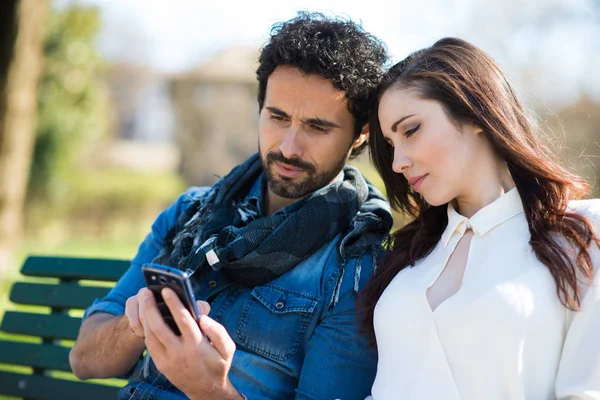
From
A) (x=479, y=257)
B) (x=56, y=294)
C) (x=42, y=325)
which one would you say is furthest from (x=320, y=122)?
(x=42, y=325)

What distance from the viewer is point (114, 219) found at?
78.4 feet

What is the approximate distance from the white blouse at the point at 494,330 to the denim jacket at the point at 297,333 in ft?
0.53

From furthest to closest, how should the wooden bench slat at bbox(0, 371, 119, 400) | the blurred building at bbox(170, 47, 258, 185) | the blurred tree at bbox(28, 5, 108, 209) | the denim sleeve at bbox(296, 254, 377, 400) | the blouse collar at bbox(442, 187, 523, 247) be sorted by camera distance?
the blurred building at bbox(170, 47, 258, 185), the blurred tree at bbox(28, 5, 108, 209), the wooden bench slat at bbox(0, 371, 119, 400), the denim sleeve at bbox(296, 254, 377, 400), the blouse collar at bbox(442, 187, 523, 247)

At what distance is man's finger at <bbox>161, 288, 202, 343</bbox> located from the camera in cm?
199

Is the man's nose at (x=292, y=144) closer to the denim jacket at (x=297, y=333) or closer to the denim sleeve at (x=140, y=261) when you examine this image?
the denim jacket at (x=297, y=333)

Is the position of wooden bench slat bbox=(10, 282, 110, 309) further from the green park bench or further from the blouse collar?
the blouse collar

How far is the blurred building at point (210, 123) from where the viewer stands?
33.6 m

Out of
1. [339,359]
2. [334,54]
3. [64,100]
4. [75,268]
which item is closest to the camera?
[339,359]

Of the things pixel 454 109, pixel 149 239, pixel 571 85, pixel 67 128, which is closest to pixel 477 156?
pixel 454 109

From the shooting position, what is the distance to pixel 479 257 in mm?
2256

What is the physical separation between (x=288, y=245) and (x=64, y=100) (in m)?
17.5

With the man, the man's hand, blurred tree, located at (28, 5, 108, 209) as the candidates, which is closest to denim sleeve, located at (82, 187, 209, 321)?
the man

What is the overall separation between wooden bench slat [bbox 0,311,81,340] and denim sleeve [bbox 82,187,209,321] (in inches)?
21.0

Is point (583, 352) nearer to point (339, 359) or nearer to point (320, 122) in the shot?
point (339, 359)
